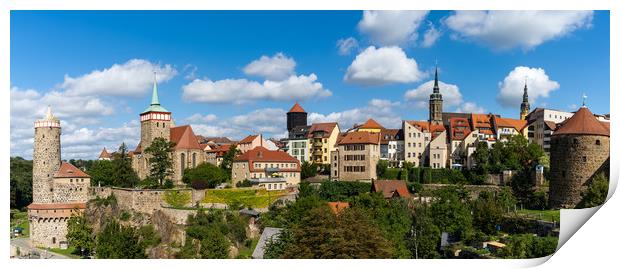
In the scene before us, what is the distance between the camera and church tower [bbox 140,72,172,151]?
36906 mm

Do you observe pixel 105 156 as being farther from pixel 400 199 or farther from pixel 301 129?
pixel 400 199

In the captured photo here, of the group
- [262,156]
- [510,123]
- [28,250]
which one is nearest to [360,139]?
[262,156]

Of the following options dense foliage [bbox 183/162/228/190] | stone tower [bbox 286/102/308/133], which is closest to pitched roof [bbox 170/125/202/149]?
dense foliage [bbox 183/162/228/190]

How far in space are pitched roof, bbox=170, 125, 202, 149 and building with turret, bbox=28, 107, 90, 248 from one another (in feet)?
18.1

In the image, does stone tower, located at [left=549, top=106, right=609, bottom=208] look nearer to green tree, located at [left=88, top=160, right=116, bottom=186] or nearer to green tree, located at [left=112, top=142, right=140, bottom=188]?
green tree, located at [left=112, top=142, right=140, bottom=188]

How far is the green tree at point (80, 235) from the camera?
88.9 feet

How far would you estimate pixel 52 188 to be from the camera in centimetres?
3181

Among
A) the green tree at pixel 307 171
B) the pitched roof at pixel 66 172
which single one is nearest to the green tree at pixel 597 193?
the green tree at pixel 307 171

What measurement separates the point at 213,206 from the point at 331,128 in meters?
17.4

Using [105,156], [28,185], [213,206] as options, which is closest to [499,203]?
[213,206]

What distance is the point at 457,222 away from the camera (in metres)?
23.1

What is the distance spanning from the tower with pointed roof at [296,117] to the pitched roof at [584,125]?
30.8 metres

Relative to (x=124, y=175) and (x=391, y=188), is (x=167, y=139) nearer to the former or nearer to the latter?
(x=124, y=175)

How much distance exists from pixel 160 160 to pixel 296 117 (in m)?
20.3
